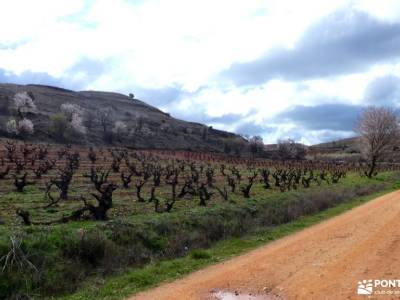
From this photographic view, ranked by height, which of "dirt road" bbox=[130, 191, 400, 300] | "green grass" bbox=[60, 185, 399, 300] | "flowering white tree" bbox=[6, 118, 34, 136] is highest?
"flowering white tree" bbox=[6, 118, 34, 136]

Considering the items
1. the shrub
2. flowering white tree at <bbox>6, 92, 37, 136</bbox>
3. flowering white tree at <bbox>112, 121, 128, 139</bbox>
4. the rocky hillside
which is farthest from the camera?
flowering white tree at <bbox>112, 121, 128, 139</bbox>

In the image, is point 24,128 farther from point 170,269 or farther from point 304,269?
→ point 304,269

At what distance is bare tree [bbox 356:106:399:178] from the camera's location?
5950 centimetres

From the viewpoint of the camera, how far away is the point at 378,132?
59.7m

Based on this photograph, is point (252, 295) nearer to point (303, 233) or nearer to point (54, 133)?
point (303, 233)

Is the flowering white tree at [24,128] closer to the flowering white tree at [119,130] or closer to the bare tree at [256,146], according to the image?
the flowering white tree at [119,130]

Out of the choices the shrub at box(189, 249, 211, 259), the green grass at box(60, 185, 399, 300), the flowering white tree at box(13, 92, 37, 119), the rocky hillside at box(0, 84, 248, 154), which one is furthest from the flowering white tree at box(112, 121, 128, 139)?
the shrub at box(189, 249, 211, 259)

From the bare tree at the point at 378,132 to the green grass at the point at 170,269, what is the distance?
151ft

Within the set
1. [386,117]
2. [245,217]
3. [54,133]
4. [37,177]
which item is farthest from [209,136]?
[245,217]

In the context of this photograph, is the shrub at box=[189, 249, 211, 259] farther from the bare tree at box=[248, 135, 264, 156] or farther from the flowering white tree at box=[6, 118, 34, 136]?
the bare tree at box=[248, 135, 264, 156]

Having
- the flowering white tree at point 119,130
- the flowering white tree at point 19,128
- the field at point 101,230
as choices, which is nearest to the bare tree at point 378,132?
the field at point 101,230

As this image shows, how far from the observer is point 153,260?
12.8m

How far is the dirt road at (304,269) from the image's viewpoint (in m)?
→ 9.00

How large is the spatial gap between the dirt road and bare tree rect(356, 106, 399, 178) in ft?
154
